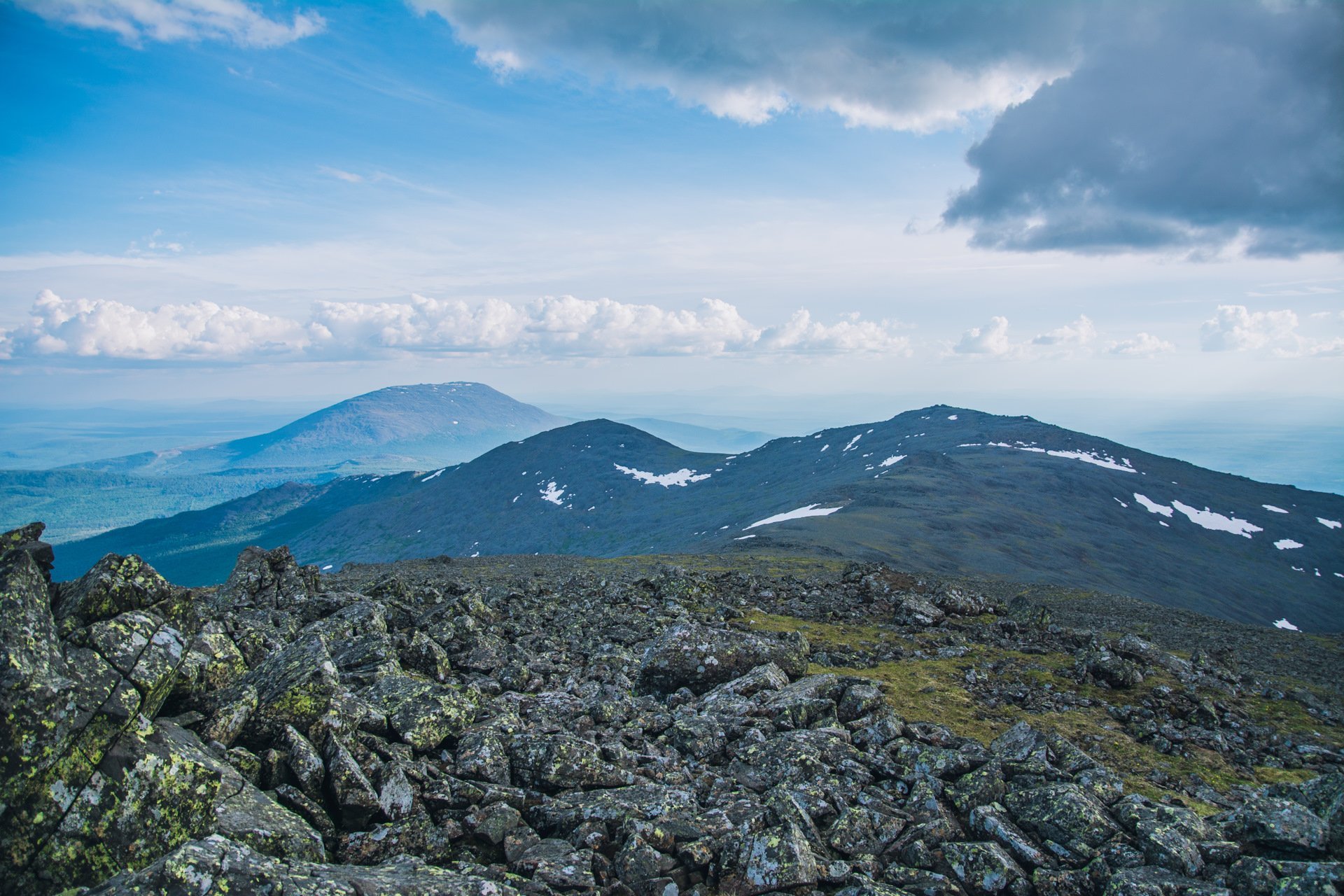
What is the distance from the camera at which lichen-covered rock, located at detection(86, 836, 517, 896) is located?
7246 mm

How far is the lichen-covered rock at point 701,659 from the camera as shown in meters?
23.5

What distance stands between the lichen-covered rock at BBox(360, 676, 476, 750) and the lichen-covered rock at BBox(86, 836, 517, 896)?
473 centimetres

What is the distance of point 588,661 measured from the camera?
27.5m

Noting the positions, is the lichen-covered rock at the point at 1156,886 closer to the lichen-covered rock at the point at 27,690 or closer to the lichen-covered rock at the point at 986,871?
the lichen-covered rock at the point at 986,871

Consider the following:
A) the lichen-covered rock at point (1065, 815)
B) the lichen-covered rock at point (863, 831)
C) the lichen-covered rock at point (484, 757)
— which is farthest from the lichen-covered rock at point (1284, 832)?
the lichen-covered rock at point (484, 757)

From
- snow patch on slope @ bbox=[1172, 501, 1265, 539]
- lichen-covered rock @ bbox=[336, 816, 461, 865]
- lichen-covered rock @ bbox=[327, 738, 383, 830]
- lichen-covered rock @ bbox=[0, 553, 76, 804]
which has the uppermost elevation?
lichen-covered rock @ bbox=[0, 553, 76, 804]

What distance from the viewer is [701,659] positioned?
2369 centimetres

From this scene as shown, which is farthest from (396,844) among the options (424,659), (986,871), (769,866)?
(424,659)

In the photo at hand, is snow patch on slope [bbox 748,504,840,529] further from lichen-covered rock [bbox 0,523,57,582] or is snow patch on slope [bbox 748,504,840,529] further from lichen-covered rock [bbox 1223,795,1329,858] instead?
lichen-covered rock [bbox 0,523,57,582]

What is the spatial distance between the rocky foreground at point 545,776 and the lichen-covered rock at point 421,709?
69 mm

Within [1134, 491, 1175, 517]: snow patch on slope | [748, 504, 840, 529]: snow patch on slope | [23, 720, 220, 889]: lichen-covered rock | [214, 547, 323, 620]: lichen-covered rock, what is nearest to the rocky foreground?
[23, 720, 220, 889]: lichen-covered rock

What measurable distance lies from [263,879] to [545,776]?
22.4 feet

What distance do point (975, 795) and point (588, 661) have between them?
16599 mm

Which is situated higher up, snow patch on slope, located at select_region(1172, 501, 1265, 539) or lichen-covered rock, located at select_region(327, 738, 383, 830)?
lichen-covered rock, located at select_region(327, 738, 383, 830)
